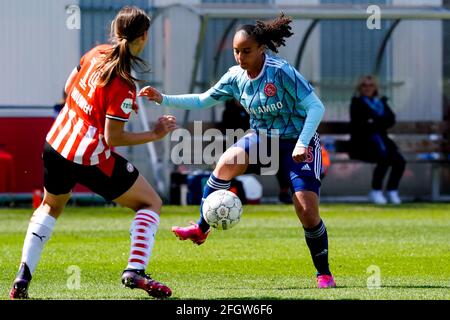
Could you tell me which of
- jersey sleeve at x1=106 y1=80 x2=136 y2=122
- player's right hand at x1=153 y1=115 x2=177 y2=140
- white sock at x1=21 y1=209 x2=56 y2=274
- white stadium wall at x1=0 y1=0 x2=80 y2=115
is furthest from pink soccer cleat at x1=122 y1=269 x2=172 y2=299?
white stadium wall at x1=0 y1=0 x2=80 y2=115

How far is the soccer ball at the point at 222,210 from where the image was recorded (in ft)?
30.4

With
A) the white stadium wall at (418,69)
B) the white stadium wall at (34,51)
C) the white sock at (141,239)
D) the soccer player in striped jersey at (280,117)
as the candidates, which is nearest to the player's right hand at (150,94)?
the soccer player in striped jersey at (280,117)

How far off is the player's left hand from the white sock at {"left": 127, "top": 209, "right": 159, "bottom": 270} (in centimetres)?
123

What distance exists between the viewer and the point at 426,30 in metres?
23.0

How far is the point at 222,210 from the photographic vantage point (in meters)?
9.27

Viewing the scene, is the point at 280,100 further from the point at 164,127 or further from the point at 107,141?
the point at 107,141

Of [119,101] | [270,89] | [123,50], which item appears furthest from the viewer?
[270,89]

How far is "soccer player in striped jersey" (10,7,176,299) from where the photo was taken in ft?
26.9

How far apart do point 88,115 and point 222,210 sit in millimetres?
1505

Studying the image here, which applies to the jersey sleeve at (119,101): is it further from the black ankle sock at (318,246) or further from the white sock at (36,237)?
the black ankle sock at (318,246)

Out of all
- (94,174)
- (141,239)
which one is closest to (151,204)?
(141,239)
